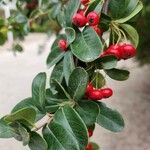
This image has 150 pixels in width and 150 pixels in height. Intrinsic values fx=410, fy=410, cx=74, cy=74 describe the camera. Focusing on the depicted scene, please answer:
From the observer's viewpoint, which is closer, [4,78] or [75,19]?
[75,19]

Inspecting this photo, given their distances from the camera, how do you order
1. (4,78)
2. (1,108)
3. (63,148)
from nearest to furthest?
(63,148) < (1,108) < (4,78)

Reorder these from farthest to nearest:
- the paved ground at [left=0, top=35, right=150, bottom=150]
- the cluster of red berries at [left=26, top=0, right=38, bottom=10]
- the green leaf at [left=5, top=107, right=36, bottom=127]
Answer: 1. the paved ground at [left=0, top=35, right=150, bottom=150]
2. the cluster of red berries at [left=26, top=0, right=38, bottom=10]
3. the green leaf at [left=5, top=107, right=36, bottom=127]

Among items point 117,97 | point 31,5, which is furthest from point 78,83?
point 117,97

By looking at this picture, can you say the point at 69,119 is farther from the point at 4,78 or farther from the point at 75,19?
the point at 4,78

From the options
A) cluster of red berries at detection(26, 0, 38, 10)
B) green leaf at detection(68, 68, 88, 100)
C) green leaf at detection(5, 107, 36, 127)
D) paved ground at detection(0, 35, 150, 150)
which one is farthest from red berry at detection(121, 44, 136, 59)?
paved ground at detection(0, 35, 150, 150)

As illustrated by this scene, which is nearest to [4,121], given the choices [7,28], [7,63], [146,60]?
[7,28]

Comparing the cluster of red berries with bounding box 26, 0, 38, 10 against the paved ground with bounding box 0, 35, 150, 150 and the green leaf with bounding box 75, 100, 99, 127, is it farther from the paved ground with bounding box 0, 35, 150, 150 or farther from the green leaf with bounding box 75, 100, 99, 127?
the green leaf with bounding box 75, 100, 99, 127

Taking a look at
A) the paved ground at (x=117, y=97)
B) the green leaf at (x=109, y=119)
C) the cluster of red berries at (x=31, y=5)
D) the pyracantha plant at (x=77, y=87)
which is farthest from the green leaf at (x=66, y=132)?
the paved ground at (x=117, y=97)

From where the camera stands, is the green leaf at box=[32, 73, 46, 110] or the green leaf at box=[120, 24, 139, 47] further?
the green leaf at box=[120, 24, 139, 47]

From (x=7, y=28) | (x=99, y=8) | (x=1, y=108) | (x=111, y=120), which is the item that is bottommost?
(x=1, y=108)
